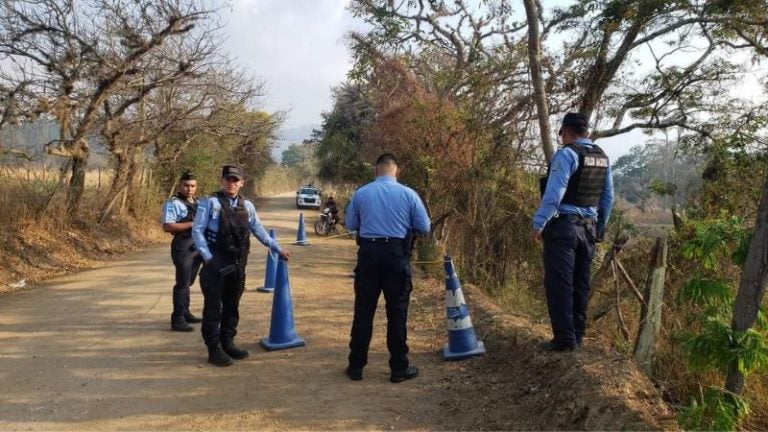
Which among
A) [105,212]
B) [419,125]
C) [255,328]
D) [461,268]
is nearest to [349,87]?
[105,212]

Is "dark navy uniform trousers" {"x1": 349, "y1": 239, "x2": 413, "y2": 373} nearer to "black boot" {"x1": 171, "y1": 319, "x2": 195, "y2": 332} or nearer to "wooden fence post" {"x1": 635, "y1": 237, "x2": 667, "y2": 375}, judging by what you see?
"wooden fence post" {"x1": 635, "y1": 237, "x2": 667, "y2": 375}

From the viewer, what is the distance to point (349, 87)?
26.2 meters

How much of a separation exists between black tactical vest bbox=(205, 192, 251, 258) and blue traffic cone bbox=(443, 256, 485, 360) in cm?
197

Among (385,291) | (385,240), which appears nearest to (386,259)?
(385,240)

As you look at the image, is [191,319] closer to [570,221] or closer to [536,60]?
[570,221]

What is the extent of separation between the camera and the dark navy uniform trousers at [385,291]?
4.55 metres

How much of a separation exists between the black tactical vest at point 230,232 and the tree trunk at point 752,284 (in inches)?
152

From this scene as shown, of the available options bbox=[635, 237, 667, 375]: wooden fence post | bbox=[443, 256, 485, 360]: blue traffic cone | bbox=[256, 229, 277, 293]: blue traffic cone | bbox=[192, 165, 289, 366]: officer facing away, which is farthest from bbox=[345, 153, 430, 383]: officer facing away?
bbox=[256, 229, 277, 293]: blue traffic cone

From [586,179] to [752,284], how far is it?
62.7 inches

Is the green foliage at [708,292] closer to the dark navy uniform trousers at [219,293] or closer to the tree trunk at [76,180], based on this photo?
the dark navy uniform trousers at [219,293]

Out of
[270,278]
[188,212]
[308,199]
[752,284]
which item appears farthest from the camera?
[308,199]

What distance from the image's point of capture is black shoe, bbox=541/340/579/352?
433 centimetres

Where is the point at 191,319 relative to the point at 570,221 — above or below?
below

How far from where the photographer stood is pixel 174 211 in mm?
6230
